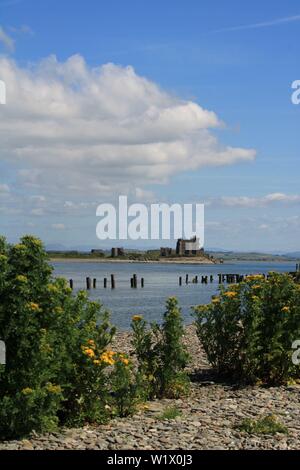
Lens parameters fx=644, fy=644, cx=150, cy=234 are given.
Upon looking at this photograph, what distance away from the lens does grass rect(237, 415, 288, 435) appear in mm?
9383

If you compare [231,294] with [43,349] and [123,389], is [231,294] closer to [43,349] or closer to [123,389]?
[123,389]

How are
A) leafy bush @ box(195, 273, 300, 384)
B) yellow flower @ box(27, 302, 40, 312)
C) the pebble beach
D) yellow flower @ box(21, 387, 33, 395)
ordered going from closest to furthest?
yellow flower @ box(21, 387, 33, 395), the pebble beach, yellow flower @ box(27, 302, 40, 312), leafy bush @ box(195, 273, 300, 384)

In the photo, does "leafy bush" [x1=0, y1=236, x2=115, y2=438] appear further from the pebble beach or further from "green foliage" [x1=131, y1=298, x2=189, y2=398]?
"green foliage" [x1=131, y1=298, x2=189, y2=398]

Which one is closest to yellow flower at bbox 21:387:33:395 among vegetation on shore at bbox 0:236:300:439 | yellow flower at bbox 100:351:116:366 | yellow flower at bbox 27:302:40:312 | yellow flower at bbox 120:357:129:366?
vegetation on shore at bbox 0:236:300:439

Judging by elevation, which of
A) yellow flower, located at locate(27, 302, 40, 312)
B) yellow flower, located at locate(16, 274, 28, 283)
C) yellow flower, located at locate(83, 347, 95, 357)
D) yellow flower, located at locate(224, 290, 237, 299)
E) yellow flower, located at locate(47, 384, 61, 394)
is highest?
yellow flower, located at locate(16, 274, 28, 283)

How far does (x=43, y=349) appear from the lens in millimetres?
8766

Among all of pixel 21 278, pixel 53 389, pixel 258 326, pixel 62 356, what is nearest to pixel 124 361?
pixel 62 356

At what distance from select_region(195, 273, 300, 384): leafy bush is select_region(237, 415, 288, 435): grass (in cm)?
287

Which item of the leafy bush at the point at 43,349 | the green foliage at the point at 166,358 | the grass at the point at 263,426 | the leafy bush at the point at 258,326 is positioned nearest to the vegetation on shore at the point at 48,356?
the leafy bush at the point at 43,349

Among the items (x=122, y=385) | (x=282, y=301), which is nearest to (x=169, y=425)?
(x=122, y=385)

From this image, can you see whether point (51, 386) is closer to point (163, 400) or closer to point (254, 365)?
point (163, 400)

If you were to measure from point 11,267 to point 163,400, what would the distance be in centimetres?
420

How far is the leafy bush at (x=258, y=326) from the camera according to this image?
1264 cm
